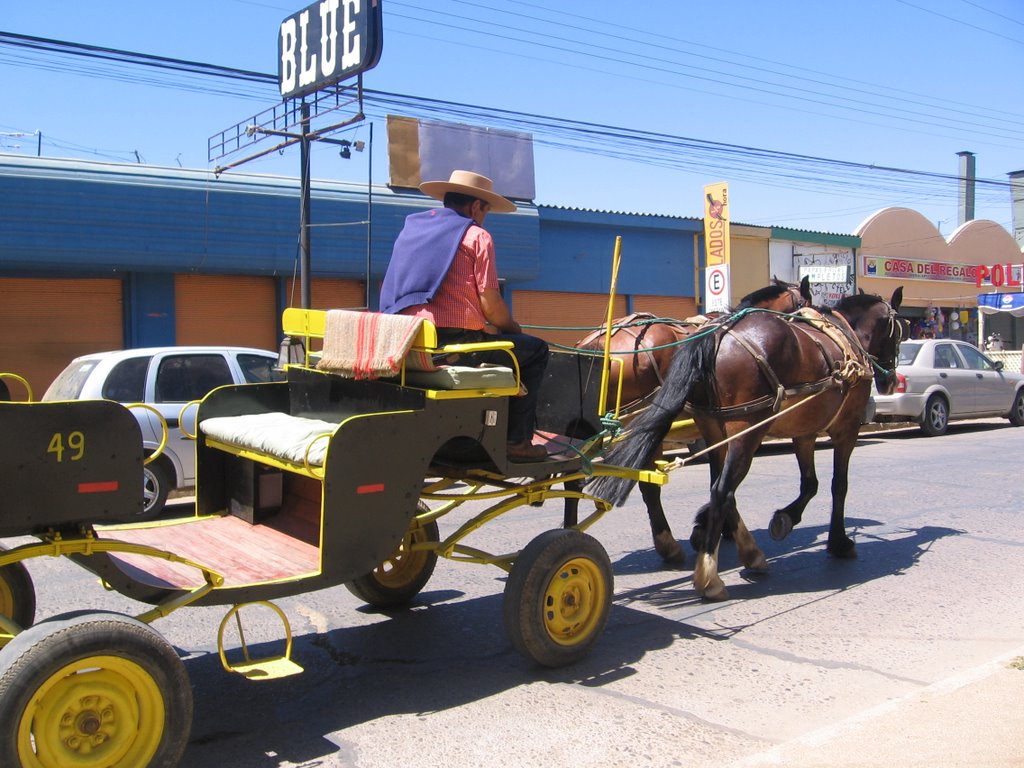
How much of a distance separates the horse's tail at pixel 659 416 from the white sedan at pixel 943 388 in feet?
33.3

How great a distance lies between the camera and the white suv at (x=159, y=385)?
354 inches

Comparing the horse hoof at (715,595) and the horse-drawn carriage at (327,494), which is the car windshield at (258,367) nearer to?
the horse-drawn carriage at (327,494)

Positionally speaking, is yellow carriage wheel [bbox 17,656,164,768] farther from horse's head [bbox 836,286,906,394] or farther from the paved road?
horse's head [bbox 836,286,906,394]

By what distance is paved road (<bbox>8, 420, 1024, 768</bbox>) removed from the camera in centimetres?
386

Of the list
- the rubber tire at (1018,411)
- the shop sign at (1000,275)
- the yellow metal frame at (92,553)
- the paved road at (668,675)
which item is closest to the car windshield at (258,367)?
the paved road at (668,675)

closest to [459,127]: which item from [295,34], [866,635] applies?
[295,34]

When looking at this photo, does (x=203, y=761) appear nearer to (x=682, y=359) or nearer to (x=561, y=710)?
(x=561, y=710)

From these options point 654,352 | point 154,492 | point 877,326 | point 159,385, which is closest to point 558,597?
point 654,352

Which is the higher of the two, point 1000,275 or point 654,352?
point 1000,275

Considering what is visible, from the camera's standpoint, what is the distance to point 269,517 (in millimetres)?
4965

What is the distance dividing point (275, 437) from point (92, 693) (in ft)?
4.43

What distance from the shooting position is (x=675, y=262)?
21703mm

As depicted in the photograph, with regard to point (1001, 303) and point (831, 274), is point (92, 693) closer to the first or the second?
point (831, 274)

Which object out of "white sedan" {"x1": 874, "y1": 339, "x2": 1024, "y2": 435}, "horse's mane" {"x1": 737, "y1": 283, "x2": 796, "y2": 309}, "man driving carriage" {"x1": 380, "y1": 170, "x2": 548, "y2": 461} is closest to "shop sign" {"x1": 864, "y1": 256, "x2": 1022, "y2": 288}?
"white sedan" {"x1": 874, "y1": 339, "x2": 1024, "y2": 435}
